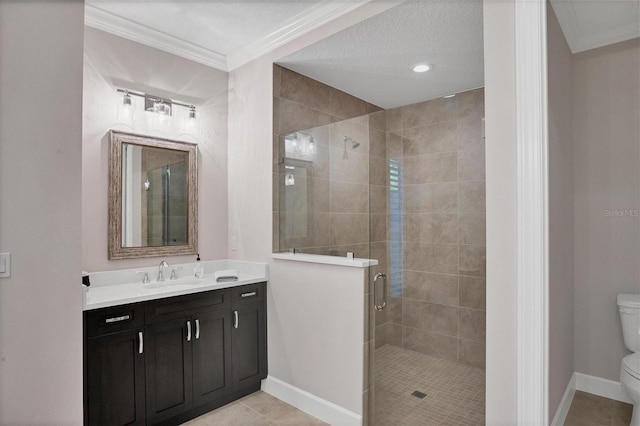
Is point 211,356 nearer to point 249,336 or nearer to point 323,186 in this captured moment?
point 249,336

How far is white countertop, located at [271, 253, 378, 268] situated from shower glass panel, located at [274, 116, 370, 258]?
8 centimetres

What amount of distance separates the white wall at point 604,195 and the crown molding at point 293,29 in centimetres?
193

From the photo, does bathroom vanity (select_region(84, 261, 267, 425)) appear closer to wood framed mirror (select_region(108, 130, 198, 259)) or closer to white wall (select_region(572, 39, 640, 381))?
wood framed mirror (select_region(108, 130, 198, 259))

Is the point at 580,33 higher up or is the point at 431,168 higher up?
the point at 580,33

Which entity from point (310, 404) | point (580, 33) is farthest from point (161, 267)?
point (580, 33)

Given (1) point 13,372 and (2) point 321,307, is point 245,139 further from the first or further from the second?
(1) point 13,372

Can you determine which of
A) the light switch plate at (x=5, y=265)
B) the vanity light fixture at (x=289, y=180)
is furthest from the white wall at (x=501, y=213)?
the light switch plate at (x=5, y=265)

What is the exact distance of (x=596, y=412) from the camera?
2.59 meters

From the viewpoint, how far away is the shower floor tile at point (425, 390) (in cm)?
246

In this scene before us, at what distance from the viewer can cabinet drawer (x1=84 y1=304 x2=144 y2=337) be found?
204cm

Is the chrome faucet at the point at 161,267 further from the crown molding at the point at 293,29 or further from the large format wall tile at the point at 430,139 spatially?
the large format wall tile at the point at 430,139

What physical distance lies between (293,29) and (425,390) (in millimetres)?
2867

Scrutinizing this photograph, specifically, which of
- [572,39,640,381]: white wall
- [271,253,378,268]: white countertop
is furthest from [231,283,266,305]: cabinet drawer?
[572,39,640,381]: white wall

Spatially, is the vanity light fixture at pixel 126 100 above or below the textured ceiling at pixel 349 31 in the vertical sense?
below
